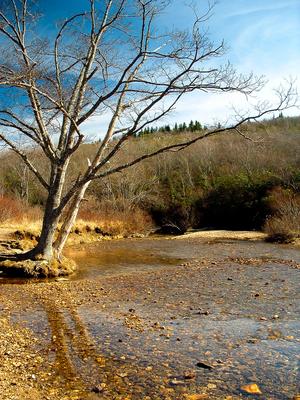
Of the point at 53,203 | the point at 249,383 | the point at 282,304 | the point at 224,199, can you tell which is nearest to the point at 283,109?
A: the point at 282,304

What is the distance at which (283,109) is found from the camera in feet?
40.2

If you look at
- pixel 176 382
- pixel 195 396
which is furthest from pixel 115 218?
pixel 195 396

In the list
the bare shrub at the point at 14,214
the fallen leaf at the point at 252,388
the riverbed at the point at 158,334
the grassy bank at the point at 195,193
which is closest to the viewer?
the fallen leaf at the point at 252,388

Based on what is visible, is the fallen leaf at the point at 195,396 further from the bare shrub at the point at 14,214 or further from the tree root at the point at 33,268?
the bare shrub at the point at 14,214

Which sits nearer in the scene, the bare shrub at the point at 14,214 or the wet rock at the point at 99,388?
the wet rock at the point at 99,388

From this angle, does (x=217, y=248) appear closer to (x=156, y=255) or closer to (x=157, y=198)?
(x=156, y=255)

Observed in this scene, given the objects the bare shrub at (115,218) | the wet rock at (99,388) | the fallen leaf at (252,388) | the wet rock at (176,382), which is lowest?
the fallen leaf at (252,388)

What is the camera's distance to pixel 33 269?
13.1m

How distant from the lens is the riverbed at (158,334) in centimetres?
492

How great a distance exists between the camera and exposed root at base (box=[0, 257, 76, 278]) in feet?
42.8

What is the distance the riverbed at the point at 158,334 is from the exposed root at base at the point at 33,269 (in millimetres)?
674

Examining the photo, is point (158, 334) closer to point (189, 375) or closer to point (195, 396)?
point (189, 375)

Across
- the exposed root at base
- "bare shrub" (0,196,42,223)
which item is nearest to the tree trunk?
the exposed root at base

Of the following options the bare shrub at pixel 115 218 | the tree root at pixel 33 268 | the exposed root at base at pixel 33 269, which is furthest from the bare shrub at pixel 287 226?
the exposed root at base at pixel 33 269
